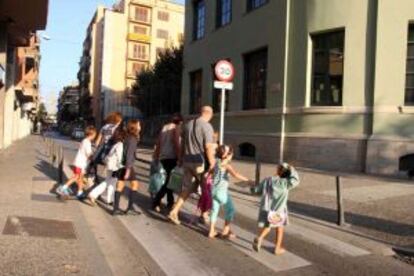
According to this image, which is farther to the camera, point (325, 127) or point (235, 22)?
point (235, 22)

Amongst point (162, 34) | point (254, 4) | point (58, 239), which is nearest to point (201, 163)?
point (58, 239)

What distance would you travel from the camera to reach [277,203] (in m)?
7.33

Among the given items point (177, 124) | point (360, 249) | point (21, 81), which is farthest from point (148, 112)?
point (360, 249)

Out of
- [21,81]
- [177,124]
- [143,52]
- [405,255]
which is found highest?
[143,52]

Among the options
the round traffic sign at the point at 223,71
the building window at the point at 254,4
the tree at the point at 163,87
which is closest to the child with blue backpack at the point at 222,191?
the round traffic sign at the point at 223,71

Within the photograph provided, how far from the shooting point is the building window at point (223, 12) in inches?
1083

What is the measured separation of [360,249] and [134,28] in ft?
279

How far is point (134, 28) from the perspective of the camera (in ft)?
294

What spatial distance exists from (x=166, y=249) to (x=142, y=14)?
86170mm

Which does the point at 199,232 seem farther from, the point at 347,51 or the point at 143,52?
the point at 143,52

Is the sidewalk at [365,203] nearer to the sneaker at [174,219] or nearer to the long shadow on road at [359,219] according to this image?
the long shadow on road at [359,219]

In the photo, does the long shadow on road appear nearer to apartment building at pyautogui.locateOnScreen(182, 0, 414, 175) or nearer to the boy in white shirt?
the boy in white shirt

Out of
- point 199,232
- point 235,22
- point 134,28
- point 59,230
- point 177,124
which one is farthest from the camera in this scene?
point 134,28

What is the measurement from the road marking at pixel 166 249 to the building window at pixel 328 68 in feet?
39.2
